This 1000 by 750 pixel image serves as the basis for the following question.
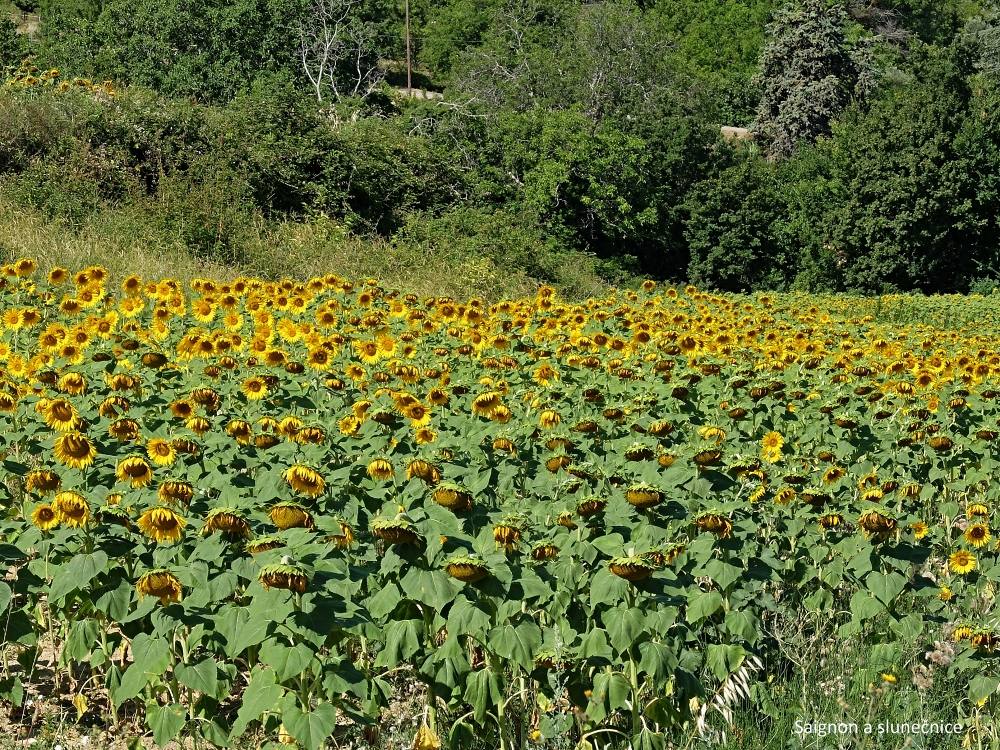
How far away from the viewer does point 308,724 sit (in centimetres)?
260

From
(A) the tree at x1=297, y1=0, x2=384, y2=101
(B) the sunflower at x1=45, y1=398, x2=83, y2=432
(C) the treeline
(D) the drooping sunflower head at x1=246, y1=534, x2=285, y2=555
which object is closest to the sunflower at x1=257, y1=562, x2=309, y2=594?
(D) the drooping sunflower head at x1=246, y1=534, x2=285, y2=555

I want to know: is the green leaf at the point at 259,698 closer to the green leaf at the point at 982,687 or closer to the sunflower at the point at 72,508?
the sunflower at the point at 72,508

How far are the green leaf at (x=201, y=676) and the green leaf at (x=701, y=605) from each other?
139 cm

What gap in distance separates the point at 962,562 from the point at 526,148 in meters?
20.5

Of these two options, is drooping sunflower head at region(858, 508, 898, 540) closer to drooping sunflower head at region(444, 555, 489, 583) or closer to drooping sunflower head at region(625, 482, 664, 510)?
drooping sunflower head at region(625, 482, 664, 510)

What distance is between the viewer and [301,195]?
17.5 metres

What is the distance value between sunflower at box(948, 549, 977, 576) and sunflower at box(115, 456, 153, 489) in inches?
118

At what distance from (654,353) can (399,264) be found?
332 inches

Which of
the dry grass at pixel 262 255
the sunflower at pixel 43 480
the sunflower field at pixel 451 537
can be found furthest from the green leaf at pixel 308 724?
the dry grass at pixel 262 255

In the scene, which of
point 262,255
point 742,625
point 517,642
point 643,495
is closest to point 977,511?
point 742,625

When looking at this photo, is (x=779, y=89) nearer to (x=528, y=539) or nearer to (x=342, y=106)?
(x=342, y=106)

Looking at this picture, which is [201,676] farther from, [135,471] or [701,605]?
[701,605]

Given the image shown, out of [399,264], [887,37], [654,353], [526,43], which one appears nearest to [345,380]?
[654,353]

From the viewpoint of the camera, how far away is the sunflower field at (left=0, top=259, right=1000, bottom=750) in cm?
288
